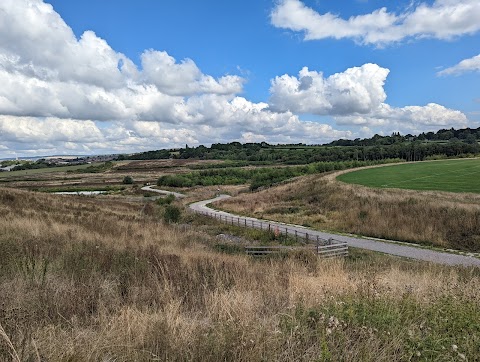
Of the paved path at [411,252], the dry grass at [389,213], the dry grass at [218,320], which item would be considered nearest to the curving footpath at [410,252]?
the paved path at [411,252]

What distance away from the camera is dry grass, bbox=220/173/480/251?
29.4 meters

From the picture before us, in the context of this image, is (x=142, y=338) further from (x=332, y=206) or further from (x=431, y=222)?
(x=332, y=206)

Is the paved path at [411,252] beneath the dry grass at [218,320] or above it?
beneath

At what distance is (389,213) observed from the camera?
36.8 m

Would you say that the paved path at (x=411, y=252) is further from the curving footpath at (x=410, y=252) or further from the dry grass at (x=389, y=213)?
the dry grass at (x=389, y=213)

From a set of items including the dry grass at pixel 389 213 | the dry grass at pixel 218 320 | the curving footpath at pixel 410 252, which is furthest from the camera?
the dry grass at pixel 389 213

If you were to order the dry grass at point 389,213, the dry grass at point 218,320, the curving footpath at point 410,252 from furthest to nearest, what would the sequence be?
1. the dry grass at point 389,213
2. the curving footpath at point 410,252
3. the dry grass at point 218,320

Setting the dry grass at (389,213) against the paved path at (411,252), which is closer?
the paved path at (411,252)

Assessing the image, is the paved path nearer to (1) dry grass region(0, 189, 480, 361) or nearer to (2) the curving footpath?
(2) the curving footpath

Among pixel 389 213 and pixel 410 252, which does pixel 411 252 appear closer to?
pixel 410 252

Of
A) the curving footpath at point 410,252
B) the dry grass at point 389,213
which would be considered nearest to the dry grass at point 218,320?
the curving footpath at point 410,252

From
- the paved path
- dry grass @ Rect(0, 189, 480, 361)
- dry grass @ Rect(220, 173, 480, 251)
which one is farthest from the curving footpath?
dry grass @ Rect(0, 189, 480, 361)

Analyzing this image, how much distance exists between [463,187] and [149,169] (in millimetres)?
166321

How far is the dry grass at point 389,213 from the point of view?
1157 inches
